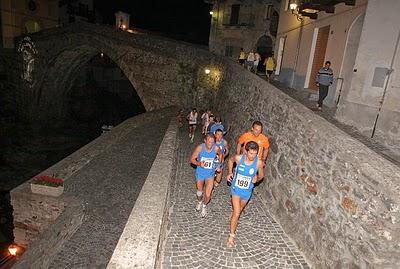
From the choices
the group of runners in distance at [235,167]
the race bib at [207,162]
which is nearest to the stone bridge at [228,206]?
the group of runners in distance at [235,167]

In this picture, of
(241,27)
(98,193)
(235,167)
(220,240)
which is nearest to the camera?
(235,167)

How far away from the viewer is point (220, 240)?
19.5 feet

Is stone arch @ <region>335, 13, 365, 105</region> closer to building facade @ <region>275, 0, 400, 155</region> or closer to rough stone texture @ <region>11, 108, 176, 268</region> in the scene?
building facade @ <region>275, 0, 400, 155</region>

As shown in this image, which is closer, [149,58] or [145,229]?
[145,229]

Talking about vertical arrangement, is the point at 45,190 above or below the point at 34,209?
above

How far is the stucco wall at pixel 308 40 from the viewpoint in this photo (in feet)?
39.4

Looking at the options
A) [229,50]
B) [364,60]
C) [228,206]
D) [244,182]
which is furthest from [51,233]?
[229,50]

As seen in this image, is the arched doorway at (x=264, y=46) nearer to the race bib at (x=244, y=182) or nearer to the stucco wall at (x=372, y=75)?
the stucco wall at (x=372, y=75)

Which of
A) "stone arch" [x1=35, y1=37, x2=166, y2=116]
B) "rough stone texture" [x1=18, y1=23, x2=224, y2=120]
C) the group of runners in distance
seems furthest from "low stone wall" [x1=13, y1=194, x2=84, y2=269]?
"stone arch" [x1=35, y1=37, x2=166, y2=116]

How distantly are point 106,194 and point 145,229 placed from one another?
19.9 ft

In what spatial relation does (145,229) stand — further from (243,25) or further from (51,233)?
(243,25)

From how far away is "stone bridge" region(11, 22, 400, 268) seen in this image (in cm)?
429

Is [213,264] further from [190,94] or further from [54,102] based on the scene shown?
[54,102]

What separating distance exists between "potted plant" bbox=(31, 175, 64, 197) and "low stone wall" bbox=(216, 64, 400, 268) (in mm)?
6549
